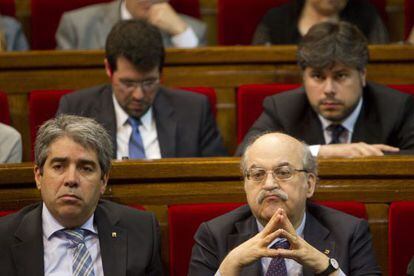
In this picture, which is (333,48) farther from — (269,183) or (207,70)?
(269,183)

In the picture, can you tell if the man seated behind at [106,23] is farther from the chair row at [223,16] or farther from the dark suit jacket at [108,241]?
the dark suit jacket at [108,241]

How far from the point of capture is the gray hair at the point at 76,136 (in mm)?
1138

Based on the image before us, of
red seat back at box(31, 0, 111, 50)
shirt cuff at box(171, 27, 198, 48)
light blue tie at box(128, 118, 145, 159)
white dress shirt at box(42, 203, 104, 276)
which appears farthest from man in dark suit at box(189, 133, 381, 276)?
red seat back at box(31, 0, 111, 50)

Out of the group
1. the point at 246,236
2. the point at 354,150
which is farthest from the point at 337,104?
the point at 246,236

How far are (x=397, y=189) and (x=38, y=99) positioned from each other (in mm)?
633

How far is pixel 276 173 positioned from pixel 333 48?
0.38 meters

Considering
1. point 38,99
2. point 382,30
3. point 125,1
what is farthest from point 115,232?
point 382,30

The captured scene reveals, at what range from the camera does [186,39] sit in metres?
1.80

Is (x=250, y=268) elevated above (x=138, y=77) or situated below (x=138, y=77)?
below

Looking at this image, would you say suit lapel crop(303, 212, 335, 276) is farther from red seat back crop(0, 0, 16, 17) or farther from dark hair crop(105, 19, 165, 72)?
red seat back crop(0, 0, 16, 17)

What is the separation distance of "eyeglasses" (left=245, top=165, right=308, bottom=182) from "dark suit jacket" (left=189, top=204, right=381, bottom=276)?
7 cm

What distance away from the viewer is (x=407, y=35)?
1883mm

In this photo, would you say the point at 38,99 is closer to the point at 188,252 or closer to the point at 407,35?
the point at 188,252

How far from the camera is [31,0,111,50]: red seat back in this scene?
1850 mm
